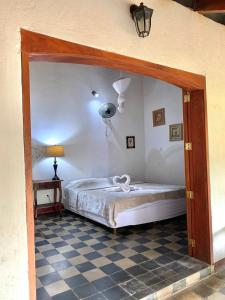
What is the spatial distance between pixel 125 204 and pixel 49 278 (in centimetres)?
169

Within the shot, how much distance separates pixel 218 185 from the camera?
2857 millimetres

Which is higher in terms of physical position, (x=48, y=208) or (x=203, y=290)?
(x=48, y=208)

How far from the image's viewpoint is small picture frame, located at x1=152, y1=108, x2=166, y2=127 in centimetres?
609

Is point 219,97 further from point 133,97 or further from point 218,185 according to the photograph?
point 133,97

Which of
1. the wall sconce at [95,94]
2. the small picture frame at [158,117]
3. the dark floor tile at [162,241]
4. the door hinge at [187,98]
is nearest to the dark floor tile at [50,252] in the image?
the dark floor tile at [162,241]

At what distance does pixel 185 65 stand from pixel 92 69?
381 centimetres

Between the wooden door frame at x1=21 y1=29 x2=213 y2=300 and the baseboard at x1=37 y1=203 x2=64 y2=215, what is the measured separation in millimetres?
3127

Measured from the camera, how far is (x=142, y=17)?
201cm

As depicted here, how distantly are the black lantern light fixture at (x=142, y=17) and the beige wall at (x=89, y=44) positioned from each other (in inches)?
2.0

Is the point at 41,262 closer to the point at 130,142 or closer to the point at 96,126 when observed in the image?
the point at 96,126

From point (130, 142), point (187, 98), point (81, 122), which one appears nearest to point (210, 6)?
point (187, 98)

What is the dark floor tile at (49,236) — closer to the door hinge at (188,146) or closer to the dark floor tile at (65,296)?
the dark floor tile at (65,296)

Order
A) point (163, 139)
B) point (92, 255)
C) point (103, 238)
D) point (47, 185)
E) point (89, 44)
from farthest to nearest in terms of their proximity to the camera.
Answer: point (163, 139) < point (47, 185) < point (103, 238) < point (92, 255) < point (89, 44)

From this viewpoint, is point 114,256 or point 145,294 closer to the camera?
point 145,294
